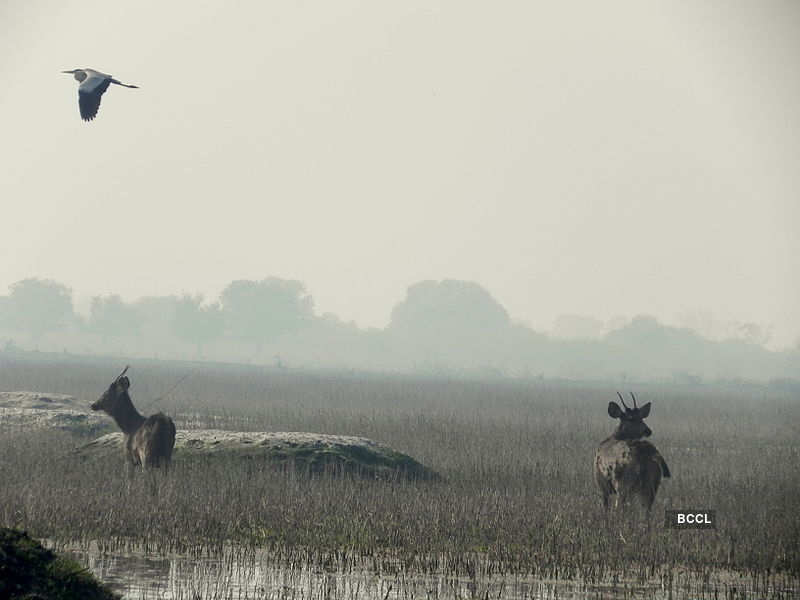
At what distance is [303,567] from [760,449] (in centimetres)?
2070

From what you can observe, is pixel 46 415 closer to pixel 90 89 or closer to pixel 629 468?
pixel 90 89

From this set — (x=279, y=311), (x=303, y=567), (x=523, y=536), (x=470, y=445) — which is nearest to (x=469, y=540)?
(x=523, y=536)

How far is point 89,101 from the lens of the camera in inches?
662

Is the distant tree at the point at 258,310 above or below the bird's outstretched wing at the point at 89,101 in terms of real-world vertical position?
above

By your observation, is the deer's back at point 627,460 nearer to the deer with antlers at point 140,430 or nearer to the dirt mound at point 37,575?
the deer with antlers at point 140,430

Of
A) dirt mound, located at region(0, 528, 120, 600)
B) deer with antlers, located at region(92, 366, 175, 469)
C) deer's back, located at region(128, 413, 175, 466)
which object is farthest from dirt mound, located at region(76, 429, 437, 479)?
dirt mound, located at region(0, 528, 120, 600)

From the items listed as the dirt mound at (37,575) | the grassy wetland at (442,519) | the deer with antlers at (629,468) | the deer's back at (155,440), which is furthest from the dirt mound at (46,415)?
the dirt mound at (37,575)

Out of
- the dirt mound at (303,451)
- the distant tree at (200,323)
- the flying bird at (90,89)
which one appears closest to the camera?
the flying bird at (90,89)

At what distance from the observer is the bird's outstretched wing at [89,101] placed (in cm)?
1673

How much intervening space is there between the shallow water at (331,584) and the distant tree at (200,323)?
16474cm

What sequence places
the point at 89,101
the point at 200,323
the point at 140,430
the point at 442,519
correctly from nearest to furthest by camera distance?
the point at 442,519 < the point at 89,101 < the point at 140,430 < the point at 200,323

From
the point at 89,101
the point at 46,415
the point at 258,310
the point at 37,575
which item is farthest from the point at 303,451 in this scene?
the point at 258,310

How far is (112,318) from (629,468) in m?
Result: 185

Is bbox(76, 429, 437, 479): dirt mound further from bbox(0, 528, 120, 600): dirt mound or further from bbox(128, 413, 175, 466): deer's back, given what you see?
bbox(0, 528, 120, 600): dirt mound
